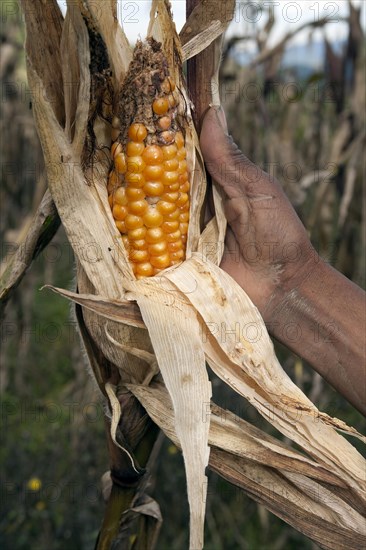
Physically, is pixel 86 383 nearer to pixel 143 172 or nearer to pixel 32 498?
pixel 32 498

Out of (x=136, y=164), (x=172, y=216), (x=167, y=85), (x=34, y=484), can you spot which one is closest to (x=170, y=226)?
(x=172, y=216)

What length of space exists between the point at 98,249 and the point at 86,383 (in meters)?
1.62

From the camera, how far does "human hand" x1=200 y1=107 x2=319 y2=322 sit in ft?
3.48

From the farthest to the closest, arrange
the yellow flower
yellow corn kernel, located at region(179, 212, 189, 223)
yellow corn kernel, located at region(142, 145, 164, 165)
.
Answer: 1. the yellow flower
2. yellow corn kernel, located at region(179, 212, 189, 223)
3. yellow corn kernel, located at region(142, 145, 164, 165)

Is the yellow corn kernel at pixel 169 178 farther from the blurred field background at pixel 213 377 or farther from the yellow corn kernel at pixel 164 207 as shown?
the blurred field background at pixel 213 377

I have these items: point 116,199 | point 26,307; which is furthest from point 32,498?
point 116,199

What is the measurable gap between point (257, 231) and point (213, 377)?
1.31 meters

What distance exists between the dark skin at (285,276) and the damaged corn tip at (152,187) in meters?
0.12

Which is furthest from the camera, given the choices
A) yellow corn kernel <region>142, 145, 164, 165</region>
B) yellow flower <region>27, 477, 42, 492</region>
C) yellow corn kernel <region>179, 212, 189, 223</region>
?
yellow flower <region>27, 477, 42, 492</region>

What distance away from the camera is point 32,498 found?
80.0 inches

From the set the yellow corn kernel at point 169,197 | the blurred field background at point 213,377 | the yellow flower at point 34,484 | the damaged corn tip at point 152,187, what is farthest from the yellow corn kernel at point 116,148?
the yellow flower at point 34,484

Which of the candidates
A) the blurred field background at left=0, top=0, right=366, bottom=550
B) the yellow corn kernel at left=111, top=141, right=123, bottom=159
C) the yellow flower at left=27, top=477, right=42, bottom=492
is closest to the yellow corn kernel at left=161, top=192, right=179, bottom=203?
the yellow corn kernel at left=111, top=141, right=123, bottom=159

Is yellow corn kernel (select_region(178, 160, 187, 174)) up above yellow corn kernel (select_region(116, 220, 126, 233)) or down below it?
above

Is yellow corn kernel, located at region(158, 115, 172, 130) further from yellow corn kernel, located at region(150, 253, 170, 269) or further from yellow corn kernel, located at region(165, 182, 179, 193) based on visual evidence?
yellow corn kernel, located at region(150, 253, 170, 269)
